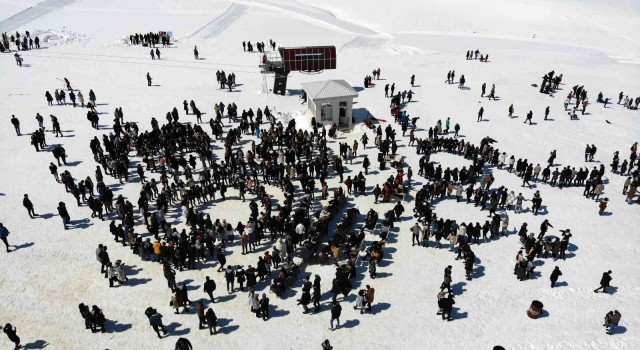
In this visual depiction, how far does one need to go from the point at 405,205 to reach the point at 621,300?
1027cm

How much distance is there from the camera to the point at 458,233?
2147 cm

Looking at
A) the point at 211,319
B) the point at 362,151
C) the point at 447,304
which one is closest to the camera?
the point at 211,319

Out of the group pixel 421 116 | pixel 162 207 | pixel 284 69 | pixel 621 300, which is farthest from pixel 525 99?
pixel 162 207

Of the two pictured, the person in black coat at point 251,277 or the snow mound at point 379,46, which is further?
the snow mound at point 379,46

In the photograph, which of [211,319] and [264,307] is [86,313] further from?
[264,307]

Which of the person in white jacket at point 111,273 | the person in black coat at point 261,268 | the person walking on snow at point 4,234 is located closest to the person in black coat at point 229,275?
the person in black coat at point 261,268

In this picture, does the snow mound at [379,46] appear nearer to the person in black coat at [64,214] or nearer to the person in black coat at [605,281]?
the person in black coat at [64,214]

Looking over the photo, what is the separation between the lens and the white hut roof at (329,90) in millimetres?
32844

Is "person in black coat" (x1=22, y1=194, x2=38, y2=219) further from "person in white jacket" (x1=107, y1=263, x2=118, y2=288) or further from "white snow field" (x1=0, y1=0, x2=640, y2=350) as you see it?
"person in white jacket" (x1=107, y1=263, x2=118, y2=288)

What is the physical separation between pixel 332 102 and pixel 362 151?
480 cm

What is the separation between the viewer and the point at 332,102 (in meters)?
32.9

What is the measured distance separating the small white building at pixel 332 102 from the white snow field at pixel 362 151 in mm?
1562

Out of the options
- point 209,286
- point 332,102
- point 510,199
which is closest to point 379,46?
point 332,102

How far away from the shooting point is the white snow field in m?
16.9
